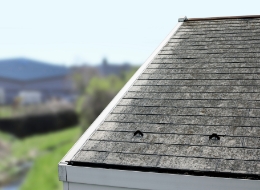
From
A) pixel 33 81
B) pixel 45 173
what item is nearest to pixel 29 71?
pixel 33 81

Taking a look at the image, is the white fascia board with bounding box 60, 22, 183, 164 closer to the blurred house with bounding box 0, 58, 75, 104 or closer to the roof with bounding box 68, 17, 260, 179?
the roof with bounding box 68, 17, 260, 179

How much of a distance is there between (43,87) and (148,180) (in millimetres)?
625

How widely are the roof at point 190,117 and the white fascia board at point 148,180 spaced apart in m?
0.03

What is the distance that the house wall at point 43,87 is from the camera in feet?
4.01

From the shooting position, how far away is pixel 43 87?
4.16ft

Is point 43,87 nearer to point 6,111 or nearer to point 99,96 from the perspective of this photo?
point 6,111

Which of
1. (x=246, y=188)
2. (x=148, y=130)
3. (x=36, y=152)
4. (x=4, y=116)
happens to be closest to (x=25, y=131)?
(x=4, y=116)

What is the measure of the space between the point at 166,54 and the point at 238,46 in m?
0.52

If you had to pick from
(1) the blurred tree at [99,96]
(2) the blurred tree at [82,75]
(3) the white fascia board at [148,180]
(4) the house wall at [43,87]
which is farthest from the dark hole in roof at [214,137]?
(4) the house wall at [43,87]

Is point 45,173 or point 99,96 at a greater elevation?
point 99,96

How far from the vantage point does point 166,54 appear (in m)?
2.53

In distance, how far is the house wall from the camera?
122cm

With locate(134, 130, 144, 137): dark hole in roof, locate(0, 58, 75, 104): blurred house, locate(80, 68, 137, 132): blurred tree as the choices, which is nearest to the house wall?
locate(0, 58, 75, 104): blurred house

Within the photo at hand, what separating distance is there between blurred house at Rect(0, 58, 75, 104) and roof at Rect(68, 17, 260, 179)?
0.50 meters
